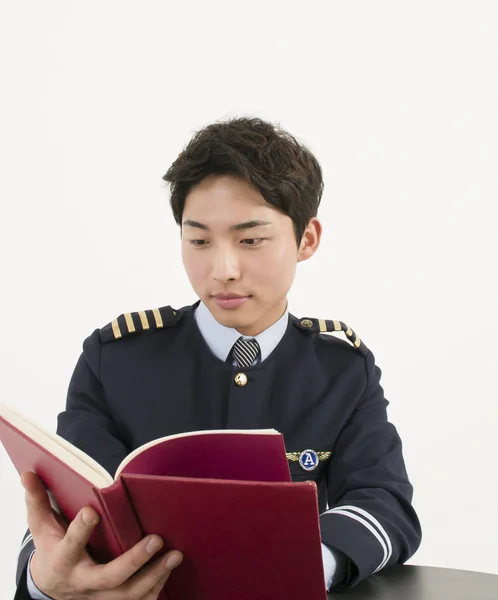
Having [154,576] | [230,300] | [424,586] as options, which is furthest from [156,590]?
[230,300]

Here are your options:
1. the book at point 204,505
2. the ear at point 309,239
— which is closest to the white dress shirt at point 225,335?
the ear at point 309,239

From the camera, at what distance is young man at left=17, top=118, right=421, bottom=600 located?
3.78 feet

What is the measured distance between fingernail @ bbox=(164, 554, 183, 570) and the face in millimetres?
445

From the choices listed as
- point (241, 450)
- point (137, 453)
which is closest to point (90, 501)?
point (137, 453)

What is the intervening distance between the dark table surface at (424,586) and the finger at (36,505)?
368 millimetres

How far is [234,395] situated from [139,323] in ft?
0.73

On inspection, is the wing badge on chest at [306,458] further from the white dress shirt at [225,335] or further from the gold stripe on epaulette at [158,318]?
the gold stripe on epaulette at [158,318]

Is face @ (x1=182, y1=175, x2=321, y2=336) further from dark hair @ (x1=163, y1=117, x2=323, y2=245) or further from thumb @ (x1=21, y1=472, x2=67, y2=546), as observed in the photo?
thumb @ (x1=21, y1=472, x2=67, y2=546)

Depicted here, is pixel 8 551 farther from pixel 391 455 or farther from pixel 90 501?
pixel 90 501

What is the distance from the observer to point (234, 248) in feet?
3.79

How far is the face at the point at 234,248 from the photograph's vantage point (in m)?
1.15

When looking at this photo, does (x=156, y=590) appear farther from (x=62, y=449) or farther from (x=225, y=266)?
(x=225, y=266)

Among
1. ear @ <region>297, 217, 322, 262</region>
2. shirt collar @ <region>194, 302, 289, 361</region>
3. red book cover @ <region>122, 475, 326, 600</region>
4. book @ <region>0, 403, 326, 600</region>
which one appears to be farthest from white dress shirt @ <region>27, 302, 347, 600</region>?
red book cover @ <region>122, 475, 326, 600</region>

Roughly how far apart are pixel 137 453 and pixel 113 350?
1.61 feet
